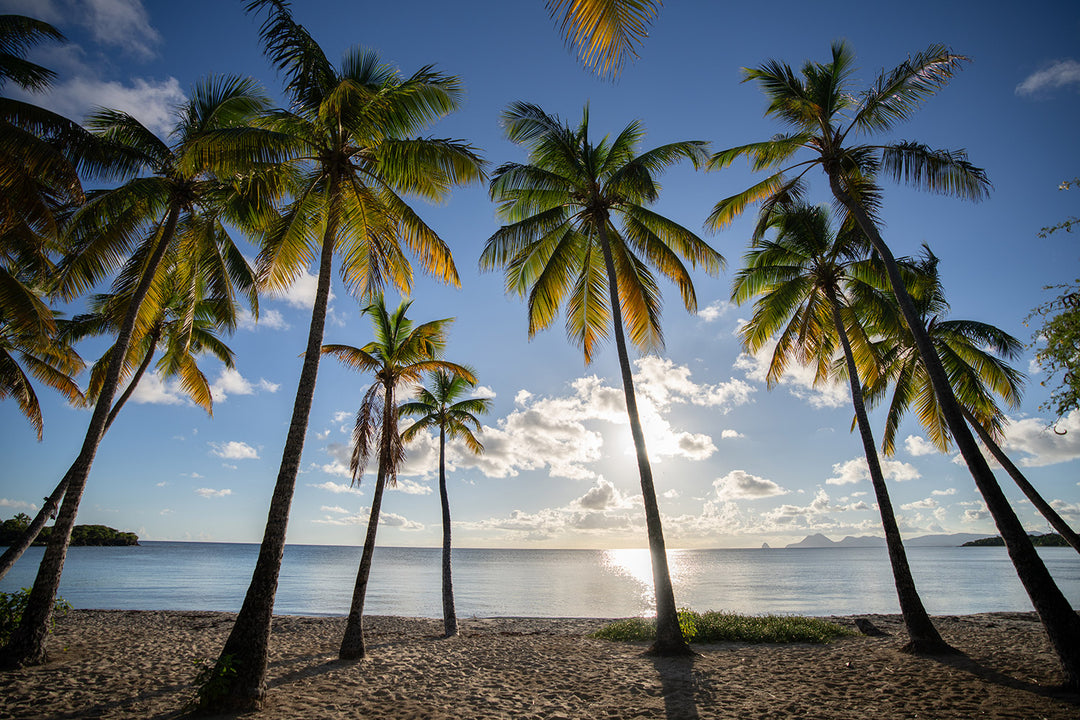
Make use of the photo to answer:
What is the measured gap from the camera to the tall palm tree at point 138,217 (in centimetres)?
849

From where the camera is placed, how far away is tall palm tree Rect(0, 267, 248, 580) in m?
11.0

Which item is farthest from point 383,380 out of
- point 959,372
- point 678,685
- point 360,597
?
point 959,372

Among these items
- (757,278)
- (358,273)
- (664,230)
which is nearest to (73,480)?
(358,273)

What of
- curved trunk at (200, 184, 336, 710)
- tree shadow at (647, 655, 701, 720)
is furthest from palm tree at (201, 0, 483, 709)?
tree shadow at (647, 655, 701, 720)

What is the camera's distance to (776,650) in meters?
10.1

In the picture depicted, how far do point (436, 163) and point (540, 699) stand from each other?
882 centimetres

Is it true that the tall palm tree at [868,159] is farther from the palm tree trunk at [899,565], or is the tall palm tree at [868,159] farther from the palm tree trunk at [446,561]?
the palm tree trunk at [446,561]

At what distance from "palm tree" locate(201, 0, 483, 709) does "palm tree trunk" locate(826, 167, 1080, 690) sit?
833cm

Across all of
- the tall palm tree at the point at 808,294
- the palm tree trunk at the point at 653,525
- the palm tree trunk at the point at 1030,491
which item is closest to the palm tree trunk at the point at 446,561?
the palm tree trunk at the point at 653,525

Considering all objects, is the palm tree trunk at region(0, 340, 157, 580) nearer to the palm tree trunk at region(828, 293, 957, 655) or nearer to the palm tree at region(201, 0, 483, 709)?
the palm tree at region(201, 0, 483, 709)

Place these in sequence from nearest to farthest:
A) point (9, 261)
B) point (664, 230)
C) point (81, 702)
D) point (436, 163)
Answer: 1. point (81, 702)
2. point (436, 163)
3. point (9, 261)
4. point (664, 230)

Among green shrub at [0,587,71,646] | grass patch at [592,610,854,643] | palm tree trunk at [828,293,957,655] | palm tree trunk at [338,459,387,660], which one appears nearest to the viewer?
green shrub at [0,587,71,646]

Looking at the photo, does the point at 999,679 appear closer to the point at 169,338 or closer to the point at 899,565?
the point at 899,565

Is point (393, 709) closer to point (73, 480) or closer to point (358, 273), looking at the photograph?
point (73, 480)
